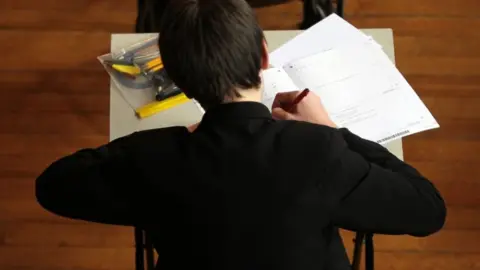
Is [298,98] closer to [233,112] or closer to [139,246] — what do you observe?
[233,112]

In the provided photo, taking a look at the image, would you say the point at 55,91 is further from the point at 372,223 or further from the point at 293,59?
the point at 372,223

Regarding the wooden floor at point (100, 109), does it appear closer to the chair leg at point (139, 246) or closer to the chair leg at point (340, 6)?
the chair leg at point (340, 6)

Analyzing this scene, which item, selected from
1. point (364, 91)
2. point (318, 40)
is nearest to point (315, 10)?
point (318, 40)

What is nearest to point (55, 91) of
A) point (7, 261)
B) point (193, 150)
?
point (7, 261)

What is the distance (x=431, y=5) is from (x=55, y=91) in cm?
139

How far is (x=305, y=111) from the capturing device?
1242mm

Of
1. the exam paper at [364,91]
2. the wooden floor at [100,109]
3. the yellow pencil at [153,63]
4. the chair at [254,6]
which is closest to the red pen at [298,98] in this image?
the exam paper at [364,91]

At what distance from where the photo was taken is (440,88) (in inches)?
94.0

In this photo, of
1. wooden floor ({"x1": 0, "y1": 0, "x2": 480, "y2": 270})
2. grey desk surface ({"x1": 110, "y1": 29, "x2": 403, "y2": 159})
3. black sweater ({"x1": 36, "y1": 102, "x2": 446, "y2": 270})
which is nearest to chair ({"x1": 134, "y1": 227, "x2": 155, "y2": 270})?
grey desk surface ({"x1": 110, "y1": 29, "x2": 403, "y2": 159})

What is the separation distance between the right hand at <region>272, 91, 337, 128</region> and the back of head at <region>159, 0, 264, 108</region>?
0.23 metres

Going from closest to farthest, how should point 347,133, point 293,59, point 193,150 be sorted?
1. point 193,150
2. point 347,133
3. point 293,59

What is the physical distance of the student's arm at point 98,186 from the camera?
3.36 feet

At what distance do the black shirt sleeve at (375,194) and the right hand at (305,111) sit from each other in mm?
110

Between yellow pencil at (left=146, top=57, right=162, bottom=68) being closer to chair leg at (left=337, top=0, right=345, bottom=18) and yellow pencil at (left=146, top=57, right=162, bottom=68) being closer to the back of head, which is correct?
the back of head
